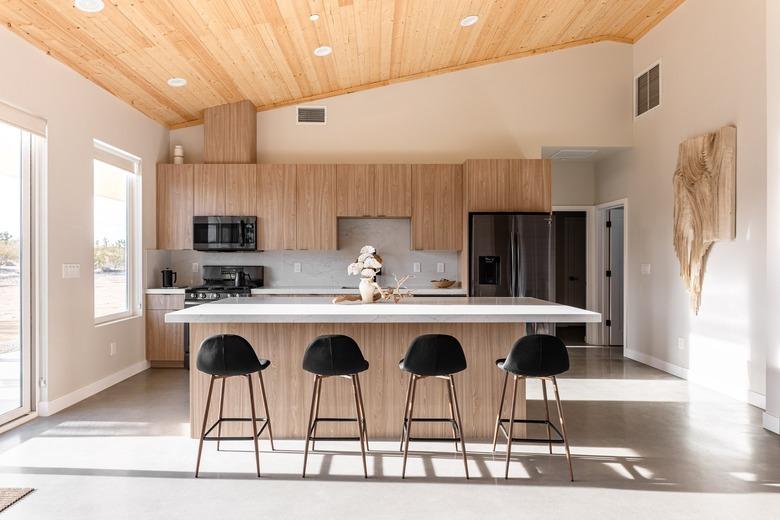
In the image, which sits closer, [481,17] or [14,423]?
[14,423]

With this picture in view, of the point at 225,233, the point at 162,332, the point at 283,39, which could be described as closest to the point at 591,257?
the point at 225,233

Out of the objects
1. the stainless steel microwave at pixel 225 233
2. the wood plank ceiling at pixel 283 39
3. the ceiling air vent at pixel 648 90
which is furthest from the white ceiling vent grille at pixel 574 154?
the stainless steel microwave at pixel 225 233

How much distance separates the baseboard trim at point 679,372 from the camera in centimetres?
419

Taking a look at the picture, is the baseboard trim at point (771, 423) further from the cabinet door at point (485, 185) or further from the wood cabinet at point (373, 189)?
the wood cabinet at point (373, 189)

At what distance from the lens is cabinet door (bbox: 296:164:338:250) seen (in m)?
5.75

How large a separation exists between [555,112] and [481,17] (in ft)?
5.82

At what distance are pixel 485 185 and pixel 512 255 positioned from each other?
0.80 meters

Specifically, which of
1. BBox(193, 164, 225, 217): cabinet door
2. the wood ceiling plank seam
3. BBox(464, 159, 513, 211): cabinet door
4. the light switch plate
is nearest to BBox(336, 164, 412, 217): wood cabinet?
BBox(464, 159, 513, 211): cabinet door

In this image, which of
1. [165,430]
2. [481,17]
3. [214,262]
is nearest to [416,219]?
[481,17]

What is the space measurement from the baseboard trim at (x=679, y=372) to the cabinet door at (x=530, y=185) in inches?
82.7

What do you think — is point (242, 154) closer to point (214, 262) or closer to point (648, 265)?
point (214, 262)

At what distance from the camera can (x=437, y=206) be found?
18.9ft

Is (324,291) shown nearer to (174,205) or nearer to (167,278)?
(167,278)

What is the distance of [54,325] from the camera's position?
4047mm
